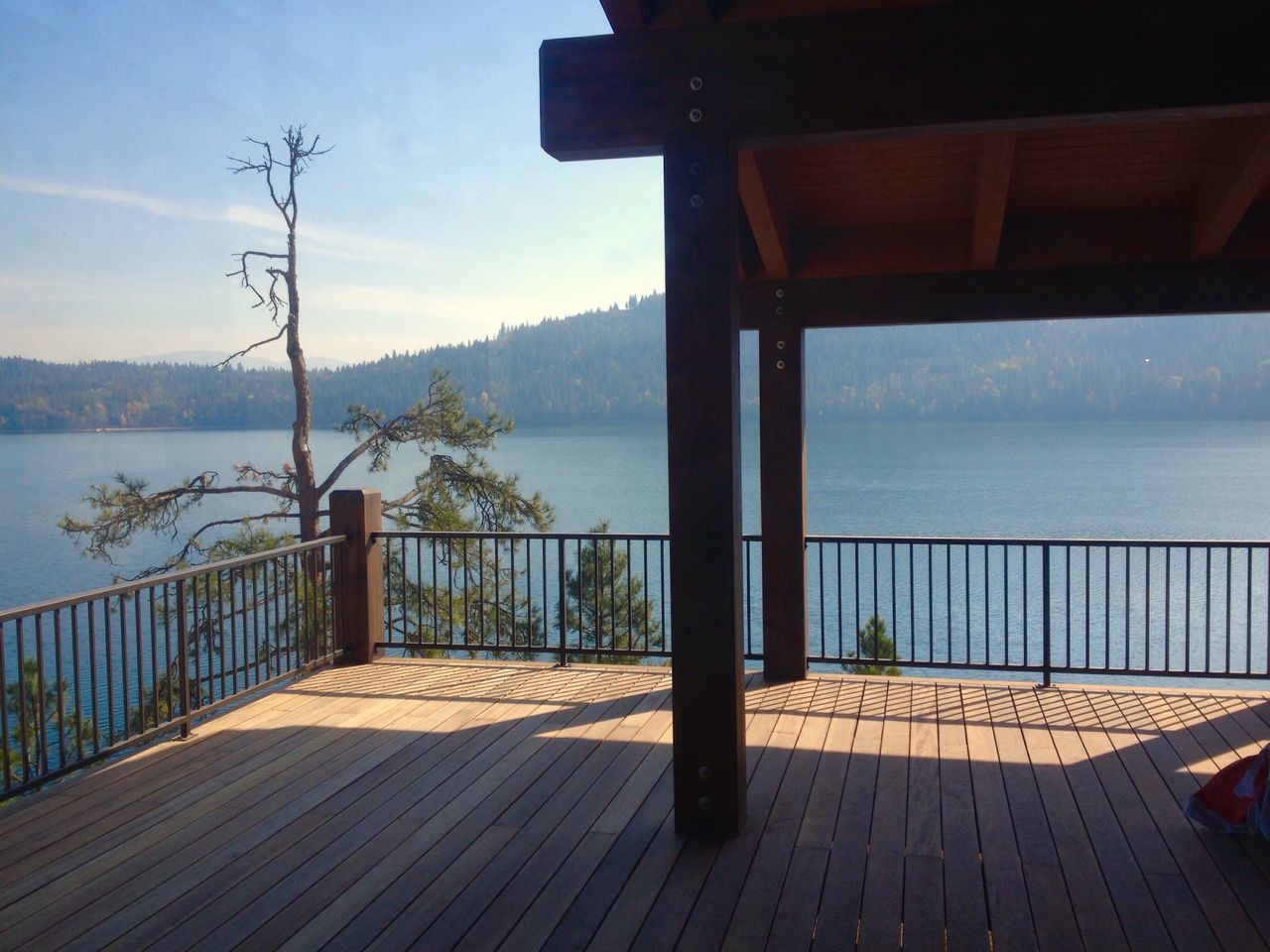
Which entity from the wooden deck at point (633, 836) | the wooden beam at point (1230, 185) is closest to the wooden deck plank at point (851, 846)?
the wooden deck at point (633, 836)

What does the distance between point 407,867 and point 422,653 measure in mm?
14806

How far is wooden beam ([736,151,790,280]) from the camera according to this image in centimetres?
448

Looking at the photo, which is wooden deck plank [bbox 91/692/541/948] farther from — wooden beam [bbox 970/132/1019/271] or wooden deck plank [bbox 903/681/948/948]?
wooden beam [bbox 970/132/1019/271]

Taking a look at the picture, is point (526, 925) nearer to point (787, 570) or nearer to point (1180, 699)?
point (787, 570)

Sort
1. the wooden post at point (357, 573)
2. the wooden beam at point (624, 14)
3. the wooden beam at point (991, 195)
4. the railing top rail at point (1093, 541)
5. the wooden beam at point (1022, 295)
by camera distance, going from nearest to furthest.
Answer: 1. the wooden beam at point (624, 14)
2. the wooden beam at point (991, 195)
3. the wooden beam at point (1022, 295)
4. the railing top rail at point (1093, 541)
5. the wooden post at point (357, 573)

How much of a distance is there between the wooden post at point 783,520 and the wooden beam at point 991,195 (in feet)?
3.66

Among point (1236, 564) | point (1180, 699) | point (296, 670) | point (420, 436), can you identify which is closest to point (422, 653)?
point (420, 436)

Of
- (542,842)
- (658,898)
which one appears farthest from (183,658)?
(658,898)

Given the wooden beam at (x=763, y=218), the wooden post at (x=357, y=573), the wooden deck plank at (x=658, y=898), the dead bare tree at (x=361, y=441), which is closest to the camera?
the wooden deck plank at (x=658, y=898)

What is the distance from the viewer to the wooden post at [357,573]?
20.3ft

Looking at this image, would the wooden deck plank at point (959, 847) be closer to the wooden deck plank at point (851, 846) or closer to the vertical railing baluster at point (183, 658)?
the wooden deck plank at point (851, 846)

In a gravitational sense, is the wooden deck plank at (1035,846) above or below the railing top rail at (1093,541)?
below

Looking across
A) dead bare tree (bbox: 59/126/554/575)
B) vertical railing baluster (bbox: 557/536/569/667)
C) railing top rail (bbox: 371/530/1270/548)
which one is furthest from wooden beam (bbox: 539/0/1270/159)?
dead bare tree (bbox: 59/126/554/575)

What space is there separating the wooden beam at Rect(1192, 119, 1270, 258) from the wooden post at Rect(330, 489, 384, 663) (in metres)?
4.87
